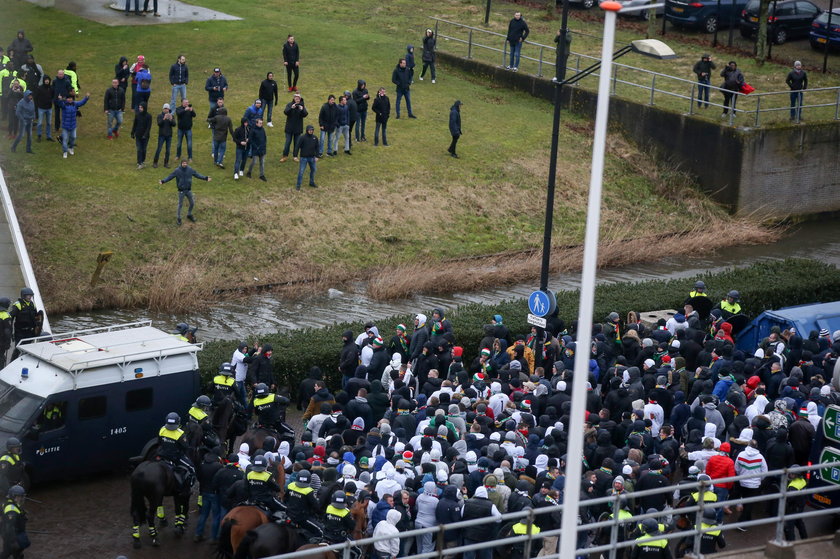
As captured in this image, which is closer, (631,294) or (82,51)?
(631,294)

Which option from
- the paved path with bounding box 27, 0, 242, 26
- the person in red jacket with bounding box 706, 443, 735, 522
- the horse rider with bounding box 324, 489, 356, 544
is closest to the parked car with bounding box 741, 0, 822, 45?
the paved path with bounding box 27, 0, 242, 26

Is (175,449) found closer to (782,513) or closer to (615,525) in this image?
(615,525)

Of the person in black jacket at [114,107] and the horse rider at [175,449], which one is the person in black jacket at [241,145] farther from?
the horse rider at [175,449]

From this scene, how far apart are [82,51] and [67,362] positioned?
23.5m

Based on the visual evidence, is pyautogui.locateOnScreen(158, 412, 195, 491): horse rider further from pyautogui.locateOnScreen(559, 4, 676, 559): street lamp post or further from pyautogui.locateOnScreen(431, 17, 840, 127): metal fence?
pyautogui.locateOnScreen(431, 17, 840, 127): metal fence

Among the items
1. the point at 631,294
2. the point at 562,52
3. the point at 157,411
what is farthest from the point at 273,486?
the point at 631,294

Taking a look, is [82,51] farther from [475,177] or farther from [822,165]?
[822,165]

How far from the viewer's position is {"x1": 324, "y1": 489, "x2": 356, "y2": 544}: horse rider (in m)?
14.9

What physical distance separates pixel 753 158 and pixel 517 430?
2095 cm

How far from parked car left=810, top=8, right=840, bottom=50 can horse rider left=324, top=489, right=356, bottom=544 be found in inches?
1326

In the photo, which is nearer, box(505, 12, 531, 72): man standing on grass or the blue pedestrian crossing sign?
the blue pedestrian crossing sign

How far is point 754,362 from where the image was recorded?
20500 mm

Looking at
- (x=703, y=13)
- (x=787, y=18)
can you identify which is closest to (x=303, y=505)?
(x=703, y=13)

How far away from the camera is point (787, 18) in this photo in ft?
147
